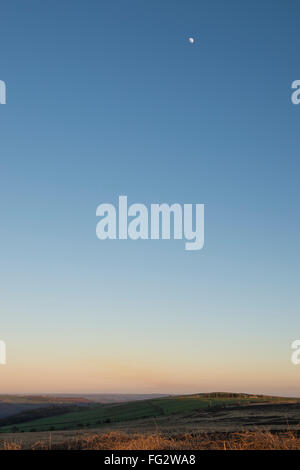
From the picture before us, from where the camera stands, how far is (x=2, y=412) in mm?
144625

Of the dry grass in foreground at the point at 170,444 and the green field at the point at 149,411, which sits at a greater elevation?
the dry grass in foreground at the point at 170,444

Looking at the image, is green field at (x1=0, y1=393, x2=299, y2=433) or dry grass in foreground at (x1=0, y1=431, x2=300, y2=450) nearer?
dry grass in foreground at (x1=0, y1=431, x2=300, y2=450)

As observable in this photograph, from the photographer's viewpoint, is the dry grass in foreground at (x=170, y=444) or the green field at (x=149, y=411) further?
the green field at (x=149, y=411)

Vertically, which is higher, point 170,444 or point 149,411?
point 170,444

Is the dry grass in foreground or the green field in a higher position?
the dry grass in foreground

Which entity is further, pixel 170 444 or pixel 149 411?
pixel 149 411
